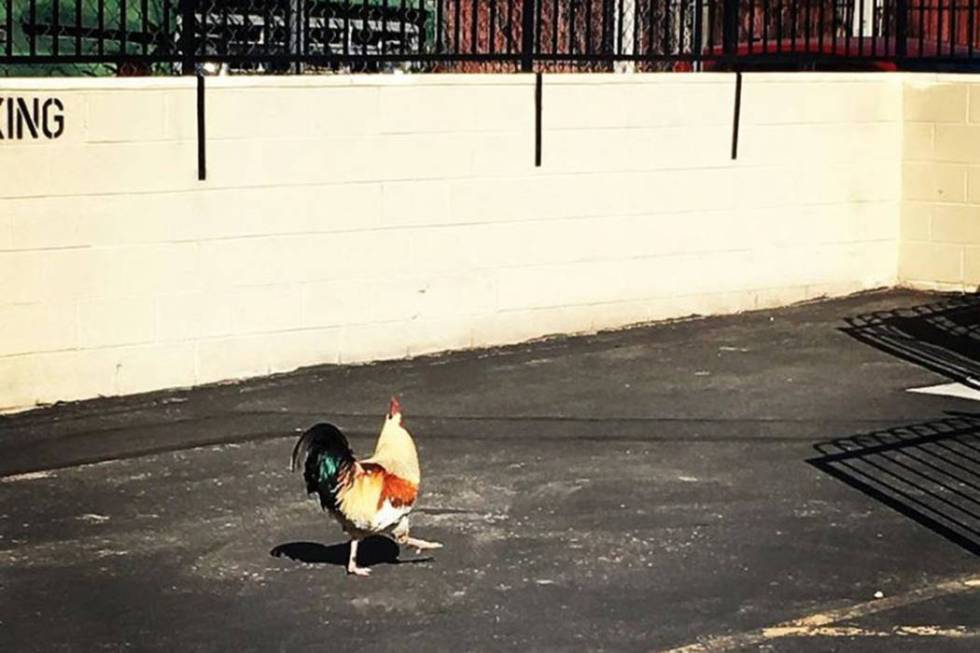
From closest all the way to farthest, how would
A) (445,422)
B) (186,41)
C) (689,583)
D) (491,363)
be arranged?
(689,583)
(445,422)
(186,41)
(491,363)

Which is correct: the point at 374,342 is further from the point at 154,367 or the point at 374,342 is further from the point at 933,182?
the point at 933,182

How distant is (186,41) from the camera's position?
11.2 m

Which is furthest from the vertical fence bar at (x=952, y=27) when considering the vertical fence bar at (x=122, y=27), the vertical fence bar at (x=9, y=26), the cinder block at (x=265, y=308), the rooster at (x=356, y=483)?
the rooster at (x=356, y=483)

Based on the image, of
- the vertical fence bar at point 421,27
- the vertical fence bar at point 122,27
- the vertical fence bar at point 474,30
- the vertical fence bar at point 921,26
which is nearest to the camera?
the vertical fence bar at point 122,27

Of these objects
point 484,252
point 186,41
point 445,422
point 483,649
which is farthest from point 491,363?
point 483,649

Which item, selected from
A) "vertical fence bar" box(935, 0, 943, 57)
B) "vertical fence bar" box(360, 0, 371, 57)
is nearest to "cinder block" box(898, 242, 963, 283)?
"vertical fence bar" box(935, 0, 943, 57)

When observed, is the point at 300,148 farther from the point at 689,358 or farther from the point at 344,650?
the point at 344,650

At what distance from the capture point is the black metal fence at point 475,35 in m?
11.2

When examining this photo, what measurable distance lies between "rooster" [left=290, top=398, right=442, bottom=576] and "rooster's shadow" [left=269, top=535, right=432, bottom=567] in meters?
0.24

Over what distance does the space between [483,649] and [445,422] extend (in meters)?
3.76

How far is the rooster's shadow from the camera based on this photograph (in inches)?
304

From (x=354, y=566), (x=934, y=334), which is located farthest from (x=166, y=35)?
(x=934, y=334)

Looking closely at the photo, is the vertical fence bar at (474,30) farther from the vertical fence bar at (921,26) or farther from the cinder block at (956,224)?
the cinder block at (956,224)

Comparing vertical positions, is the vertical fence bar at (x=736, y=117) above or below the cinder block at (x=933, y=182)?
above
